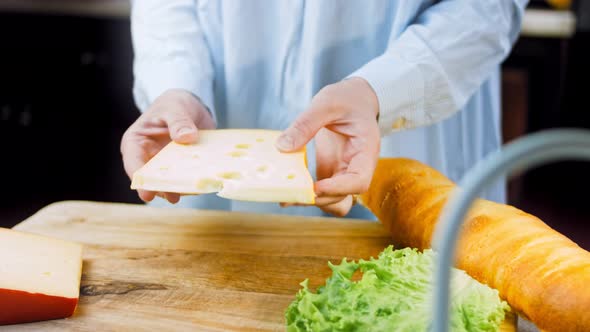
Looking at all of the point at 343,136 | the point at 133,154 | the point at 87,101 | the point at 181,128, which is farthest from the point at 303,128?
the point at 87,101

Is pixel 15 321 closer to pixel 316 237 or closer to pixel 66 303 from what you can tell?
pixel 66 303

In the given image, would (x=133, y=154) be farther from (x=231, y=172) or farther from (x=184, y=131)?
(x=231, y=172)

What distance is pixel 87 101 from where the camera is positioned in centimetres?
293

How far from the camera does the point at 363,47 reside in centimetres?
134

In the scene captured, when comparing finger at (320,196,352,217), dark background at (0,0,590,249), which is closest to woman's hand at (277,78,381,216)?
finger at (320,196,352,217)

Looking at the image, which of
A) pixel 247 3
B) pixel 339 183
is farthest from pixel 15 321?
pixel 247 3

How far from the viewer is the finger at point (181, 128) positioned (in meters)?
1.09

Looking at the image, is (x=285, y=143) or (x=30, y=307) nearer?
(x=30, y=307)

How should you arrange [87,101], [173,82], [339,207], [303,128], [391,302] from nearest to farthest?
[391,302]
[303,128]
[339,207]
[173,82]
[87,101]

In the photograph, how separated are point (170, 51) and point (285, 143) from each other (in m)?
0.43

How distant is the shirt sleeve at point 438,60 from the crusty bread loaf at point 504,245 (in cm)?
11

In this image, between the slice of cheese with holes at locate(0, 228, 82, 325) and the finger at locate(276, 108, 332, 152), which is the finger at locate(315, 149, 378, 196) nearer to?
the finger at locate(276, 108, 332, 152)

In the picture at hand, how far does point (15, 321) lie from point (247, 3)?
0.74 m

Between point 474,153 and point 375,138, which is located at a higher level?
point 375,138
